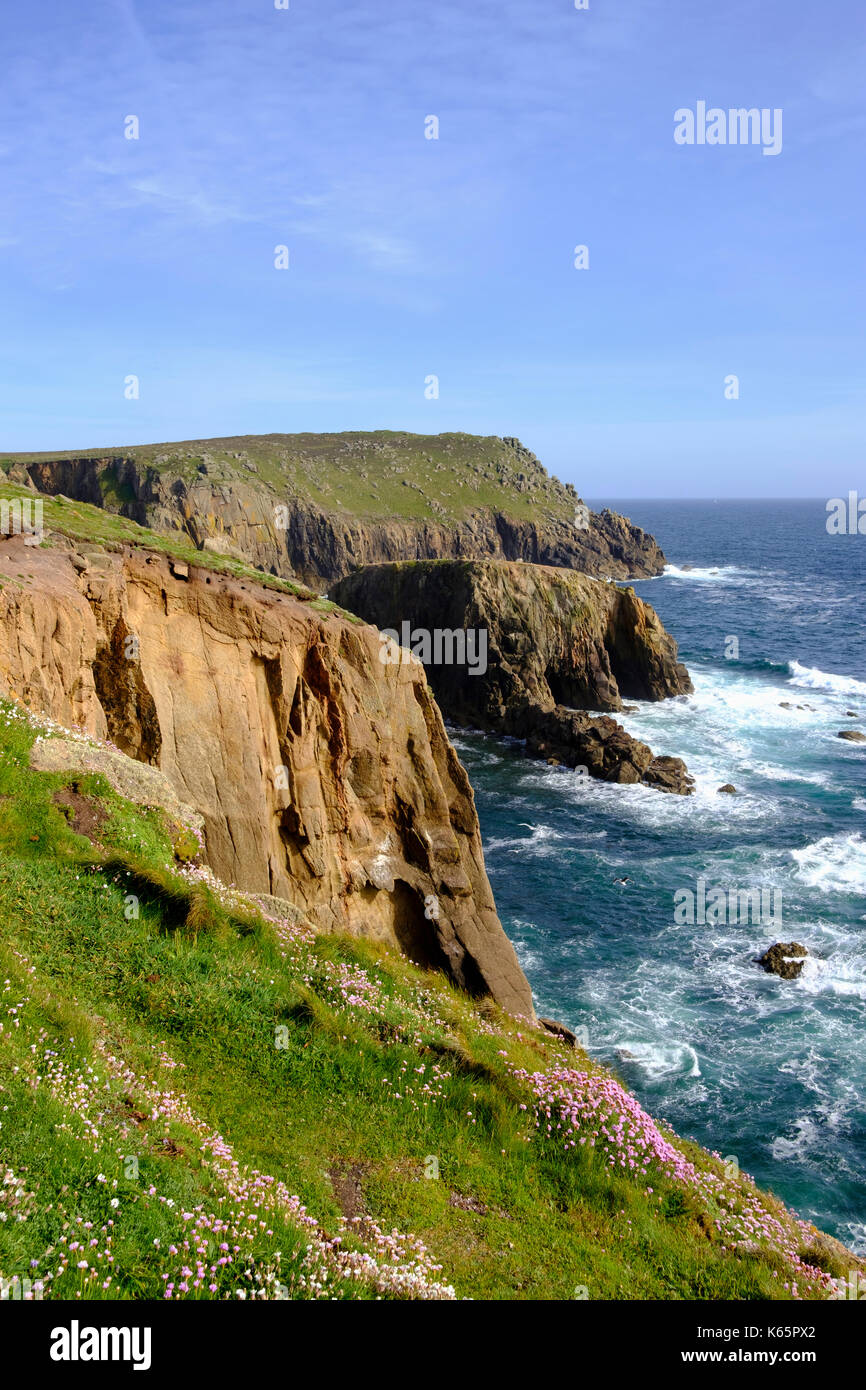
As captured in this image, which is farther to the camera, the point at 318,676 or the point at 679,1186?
the point at 318,676

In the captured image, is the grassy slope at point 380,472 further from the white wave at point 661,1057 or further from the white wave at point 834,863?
the white wave at point 661,1057

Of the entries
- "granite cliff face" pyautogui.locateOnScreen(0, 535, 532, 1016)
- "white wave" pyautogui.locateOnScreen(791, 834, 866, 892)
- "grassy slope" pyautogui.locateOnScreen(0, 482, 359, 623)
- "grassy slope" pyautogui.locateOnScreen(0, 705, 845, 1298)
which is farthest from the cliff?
"grassy slope" pyautogui.locateOnScreen(0, 705, 845, 1298)

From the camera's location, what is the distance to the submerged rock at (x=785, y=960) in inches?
1175

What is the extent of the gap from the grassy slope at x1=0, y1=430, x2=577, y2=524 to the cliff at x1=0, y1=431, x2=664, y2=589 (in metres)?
0.35

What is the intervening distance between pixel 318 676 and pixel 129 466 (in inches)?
4603

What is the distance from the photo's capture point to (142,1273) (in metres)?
6.42

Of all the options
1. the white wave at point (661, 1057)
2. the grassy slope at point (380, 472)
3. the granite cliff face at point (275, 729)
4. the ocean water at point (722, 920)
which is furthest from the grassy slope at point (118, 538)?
the grassy slope at point (380, 472)

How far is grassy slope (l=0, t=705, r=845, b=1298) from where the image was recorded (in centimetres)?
695

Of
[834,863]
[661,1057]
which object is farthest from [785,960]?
[834,863]

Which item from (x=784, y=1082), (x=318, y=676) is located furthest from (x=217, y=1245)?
(x=784, y=1082)

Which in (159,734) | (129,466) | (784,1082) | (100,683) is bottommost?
(784,1082)

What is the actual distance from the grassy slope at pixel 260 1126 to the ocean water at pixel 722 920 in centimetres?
1251

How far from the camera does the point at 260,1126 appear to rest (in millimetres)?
9125
